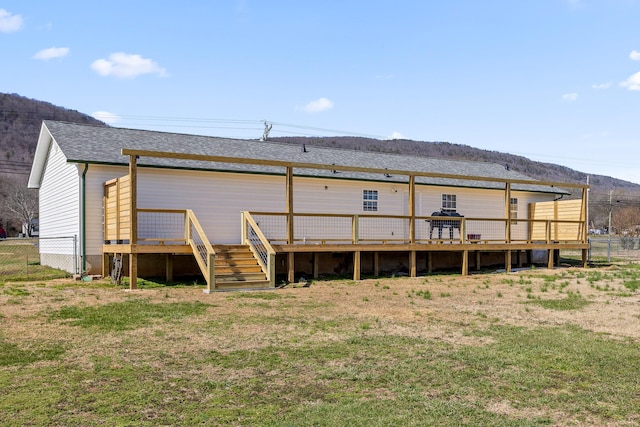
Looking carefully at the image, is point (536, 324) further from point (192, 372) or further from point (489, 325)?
point (192, 372)

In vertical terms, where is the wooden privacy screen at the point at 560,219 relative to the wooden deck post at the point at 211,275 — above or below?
above

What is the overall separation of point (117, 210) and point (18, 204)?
63.7 m

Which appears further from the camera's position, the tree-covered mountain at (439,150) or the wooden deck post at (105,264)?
the tree-covered mountain at (439,150)

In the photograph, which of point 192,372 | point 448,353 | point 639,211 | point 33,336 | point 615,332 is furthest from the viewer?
point 639,211

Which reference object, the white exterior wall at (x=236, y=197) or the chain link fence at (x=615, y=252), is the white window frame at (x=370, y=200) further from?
the chain link fence at (x=615, y=252)

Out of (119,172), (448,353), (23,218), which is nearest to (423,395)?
(448,353)

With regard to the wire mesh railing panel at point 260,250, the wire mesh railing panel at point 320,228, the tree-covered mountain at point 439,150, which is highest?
the tree-covered mountain at point 439,150

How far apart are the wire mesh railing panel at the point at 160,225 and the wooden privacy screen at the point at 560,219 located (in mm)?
13015

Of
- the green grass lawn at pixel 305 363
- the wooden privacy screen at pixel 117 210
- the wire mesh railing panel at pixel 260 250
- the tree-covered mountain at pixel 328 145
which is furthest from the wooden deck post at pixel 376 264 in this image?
the tree-covered mountain at pixel 328 145

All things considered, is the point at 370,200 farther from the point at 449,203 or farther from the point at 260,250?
the point at 260,250

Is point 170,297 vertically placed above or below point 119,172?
below

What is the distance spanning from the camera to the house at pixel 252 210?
14328 mm

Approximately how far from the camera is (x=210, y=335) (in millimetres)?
8008

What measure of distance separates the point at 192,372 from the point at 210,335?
6.28 feet
